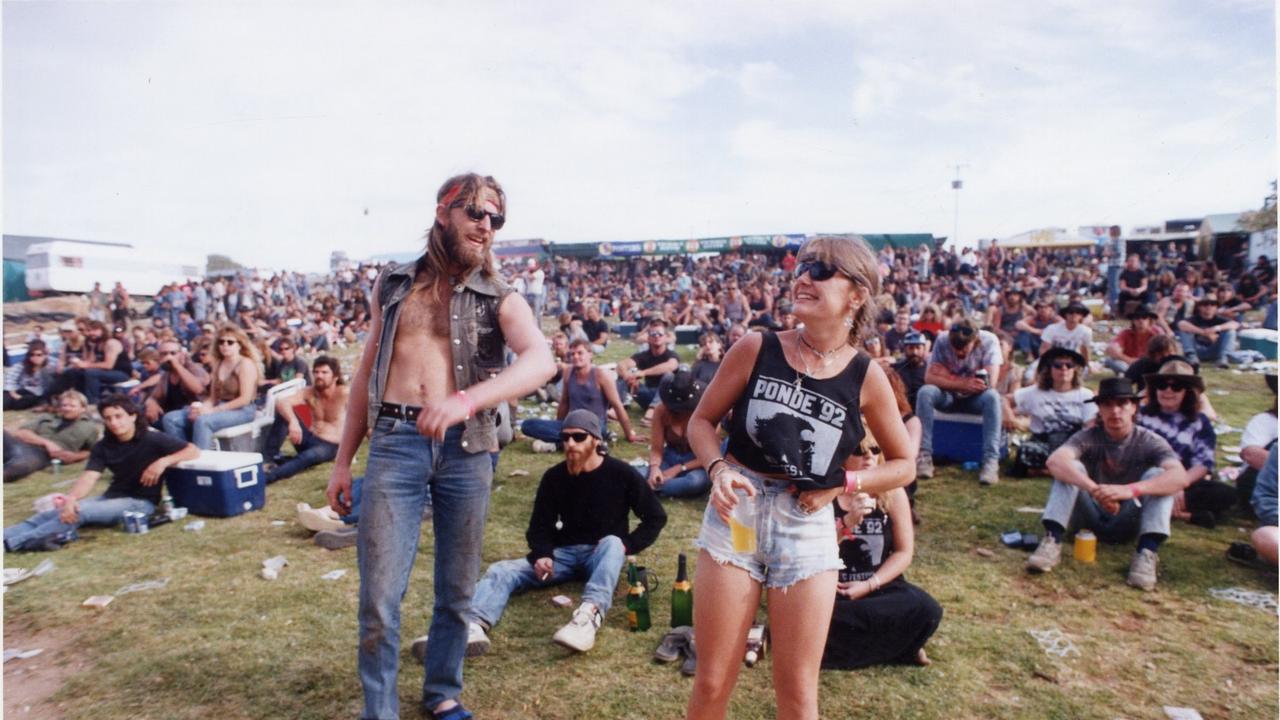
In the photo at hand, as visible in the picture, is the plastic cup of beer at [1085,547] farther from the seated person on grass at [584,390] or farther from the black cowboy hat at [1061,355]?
the seated person on grass at [584,390]

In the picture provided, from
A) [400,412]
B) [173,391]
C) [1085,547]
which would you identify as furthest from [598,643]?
[173,391]

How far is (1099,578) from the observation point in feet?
17.1

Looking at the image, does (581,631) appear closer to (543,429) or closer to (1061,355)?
(543,429)

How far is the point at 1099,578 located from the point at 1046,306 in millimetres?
9258

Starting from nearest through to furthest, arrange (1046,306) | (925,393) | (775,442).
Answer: (775,442) < (925,393) < (1046,306)

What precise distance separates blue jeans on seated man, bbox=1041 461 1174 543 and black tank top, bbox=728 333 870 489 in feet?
12.9

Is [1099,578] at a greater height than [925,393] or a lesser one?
lesser

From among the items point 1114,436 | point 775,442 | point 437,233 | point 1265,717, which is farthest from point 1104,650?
point 437,233

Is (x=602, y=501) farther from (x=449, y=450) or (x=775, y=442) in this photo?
(x=775, y=442)

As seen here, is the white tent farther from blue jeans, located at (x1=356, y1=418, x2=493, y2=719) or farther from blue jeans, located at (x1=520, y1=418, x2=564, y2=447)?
blue jeans, located at (x1=356, y1=418, x2=493, y2=719)

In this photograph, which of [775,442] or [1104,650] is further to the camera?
[1104,650]

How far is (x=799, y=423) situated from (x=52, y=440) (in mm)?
10416

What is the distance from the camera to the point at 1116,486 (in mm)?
5305

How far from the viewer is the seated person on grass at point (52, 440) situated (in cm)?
876
